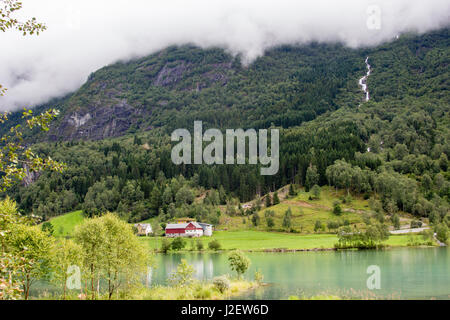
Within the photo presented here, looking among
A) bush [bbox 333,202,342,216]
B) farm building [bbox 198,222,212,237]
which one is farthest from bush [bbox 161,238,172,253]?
bush [bbox 333,202,342,216]

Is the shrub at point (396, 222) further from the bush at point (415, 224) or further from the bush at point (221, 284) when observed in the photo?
the bush at point (221, 284)

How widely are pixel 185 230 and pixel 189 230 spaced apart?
86.2 inches

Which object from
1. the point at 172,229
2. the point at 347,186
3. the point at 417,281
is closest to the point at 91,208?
the point at 172,229

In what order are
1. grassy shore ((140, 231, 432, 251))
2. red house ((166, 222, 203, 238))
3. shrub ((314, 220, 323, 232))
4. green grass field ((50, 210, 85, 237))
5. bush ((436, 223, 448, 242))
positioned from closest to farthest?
1. bush ((436, 223, 448, 242))
2. grassy shore ((140, 231, 432, 251))
3. shrub ((314, 220, 323, 232))
4. red house ((166, 222, 203, 238))
5. green grass field ((50, 210, 85, 237))

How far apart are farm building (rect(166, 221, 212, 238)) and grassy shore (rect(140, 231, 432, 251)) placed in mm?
6433

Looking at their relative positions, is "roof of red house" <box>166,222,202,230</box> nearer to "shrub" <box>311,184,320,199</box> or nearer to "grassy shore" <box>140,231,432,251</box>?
"grassy shore" <box>140,231,432,251</box>

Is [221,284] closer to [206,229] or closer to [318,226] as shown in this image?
[318,226]

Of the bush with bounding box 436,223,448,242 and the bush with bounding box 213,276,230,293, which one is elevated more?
the bush with bounding box 436,223,448,242

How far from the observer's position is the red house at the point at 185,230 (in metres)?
155

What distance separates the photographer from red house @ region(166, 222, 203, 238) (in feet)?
508

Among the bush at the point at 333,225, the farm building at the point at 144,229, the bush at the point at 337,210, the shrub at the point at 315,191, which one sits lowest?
the farm building at the point at 144,229

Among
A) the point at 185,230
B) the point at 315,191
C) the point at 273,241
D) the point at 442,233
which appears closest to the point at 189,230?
the point at 185,230

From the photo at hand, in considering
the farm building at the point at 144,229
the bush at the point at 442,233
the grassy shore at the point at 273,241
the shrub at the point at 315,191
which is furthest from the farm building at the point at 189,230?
the bush at the point at 442,233
